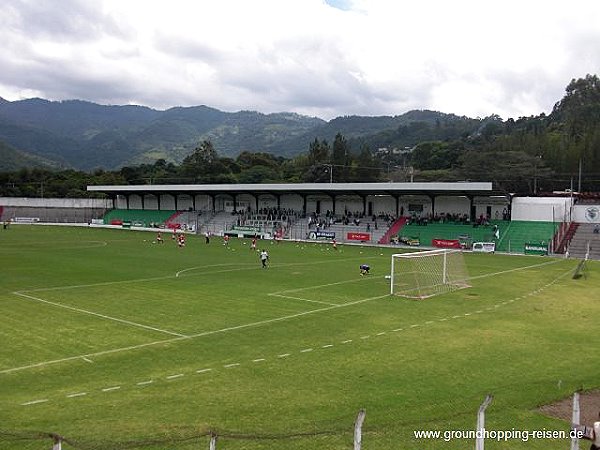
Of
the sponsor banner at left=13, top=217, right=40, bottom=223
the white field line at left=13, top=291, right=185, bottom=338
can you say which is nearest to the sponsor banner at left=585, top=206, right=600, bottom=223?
the white field line at left=13, top=291, right=185, bottom=338

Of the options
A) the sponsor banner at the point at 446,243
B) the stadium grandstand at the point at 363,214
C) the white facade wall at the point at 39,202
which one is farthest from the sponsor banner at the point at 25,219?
the sponsor banner at the point at 446,243

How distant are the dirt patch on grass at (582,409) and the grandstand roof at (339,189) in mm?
48509

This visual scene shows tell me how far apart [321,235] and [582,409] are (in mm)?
59748

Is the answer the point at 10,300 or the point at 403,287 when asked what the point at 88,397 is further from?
the point at 403,287

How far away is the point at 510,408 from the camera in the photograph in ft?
37.7

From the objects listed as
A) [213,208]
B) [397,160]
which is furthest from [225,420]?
[397,160]

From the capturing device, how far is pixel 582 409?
448 inches

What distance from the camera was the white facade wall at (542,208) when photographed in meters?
62.2

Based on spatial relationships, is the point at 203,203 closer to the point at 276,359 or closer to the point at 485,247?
the point at 485,247

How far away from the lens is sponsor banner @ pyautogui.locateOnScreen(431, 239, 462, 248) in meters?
61.2

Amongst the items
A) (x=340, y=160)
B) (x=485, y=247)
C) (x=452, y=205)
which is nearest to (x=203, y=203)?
(x=452, y=205)

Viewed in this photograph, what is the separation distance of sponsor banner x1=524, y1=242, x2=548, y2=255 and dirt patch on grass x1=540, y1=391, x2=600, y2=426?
47106 mm

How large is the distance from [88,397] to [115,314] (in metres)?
9.81

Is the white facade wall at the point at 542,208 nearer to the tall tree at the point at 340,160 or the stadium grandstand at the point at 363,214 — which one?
the stadium grandstand at the point at 363,214
